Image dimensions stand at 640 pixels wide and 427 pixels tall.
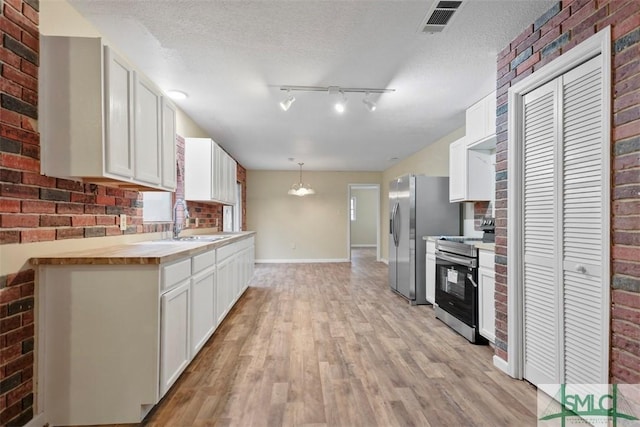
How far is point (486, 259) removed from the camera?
270 centimetres

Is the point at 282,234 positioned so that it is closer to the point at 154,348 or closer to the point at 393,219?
the point at 393,219

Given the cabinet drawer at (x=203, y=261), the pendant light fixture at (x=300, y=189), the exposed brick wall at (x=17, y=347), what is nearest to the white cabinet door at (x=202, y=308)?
the cabinet drawer at (x=203, y=261)

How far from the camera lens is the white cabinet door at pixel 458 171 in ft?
11.6

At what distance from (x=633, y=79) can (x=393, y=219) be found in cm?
341

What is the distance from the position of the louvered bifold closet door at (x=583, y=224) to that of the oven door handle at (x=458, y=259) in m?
1.04

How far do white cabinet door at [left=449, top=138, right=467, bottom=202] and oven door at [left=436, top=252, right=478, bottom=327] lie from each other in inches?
30.2

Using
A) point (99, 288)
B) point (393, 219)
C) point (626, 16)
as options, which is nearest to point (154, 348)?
point (99, 288)

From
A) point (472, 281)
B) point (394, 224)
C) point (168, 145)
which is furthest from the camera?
point (394, 224)

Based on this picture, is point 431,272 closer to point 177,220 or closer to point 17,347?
point 177,220

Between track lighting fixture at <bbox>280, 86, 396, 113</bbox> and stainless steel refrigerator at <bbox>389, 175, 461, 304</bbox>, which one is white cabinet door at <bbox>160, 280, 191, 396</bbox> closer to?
track lighting fixture at <bbox>280, 86, 396, 113</bbox>

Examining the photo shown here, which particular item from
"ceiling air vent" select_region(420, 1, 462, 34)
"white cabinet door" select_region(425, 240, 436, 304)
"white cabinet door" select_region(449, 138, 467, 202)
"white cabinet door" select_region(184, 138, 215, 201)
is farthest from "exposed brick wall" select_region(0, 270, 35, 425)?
"white cabinet door" select_region(449, 138, 467, 202)

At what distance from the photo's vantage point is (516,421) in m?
1.73

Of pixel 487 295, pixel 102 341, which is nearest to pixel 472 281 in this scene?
pixel 487 295

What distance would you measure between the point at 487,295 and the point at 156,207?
317 cm
